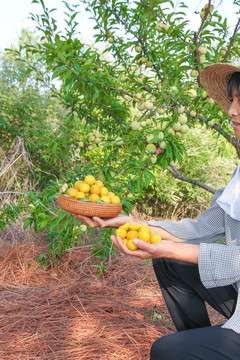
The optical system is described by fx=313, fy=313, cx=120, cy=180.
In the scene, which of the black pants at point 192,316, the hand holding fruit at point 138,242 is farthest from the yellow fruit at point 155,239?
the black pants at point 192,316

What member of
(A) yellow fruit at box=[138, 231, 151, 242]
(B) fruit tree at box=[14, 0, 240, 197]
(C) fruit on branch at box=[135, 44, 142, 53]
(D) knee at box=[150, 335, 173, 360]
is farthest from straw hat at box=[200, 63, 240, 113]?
(D) knee at box=[150, 335, 173, 360]

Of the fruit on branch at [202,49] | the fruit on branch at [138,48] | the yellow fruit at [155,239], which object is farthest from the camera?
the fruit on branch at [138,48]

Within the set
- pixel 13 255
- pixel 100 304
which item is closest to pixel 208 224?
pixel 100 304

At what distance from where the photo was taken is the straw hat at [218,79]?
5.18ft

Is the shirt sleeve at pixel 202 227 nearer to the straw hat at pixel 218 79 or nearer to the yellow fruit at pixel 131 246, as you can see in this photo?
the yellow fruit at pixel 131 246

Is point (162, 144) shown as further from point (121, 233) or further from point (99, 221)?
point (121, 233)

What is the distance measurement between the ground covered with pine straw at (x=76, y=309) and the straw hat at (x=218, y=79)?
1525 mm

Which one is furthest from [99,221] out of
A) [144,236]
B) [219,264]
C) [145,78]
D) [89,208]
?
[145,78]

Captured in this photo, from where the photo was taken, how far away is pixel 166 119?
221 centimetres

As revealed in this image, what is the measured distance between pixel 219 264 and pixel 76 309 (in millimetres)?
1383

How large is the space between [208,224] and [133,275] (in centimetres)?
157

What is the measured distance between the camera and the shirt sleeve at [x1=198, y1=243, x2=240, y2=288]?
4.10 ft

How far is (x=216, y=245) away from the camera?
127 centimetres

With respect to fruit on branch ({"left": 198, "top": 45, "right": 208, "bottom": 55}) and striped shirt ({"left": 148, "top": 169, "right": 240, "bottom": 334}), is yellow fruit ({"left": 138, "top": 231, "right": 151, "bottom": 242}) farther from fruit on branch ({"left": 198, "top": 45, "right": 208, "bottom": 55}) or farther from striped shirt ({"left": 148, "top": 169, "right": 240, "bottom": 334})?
fruit on branch ({"left": 198, "top": 45, "right": 208, "bottom": 55})
